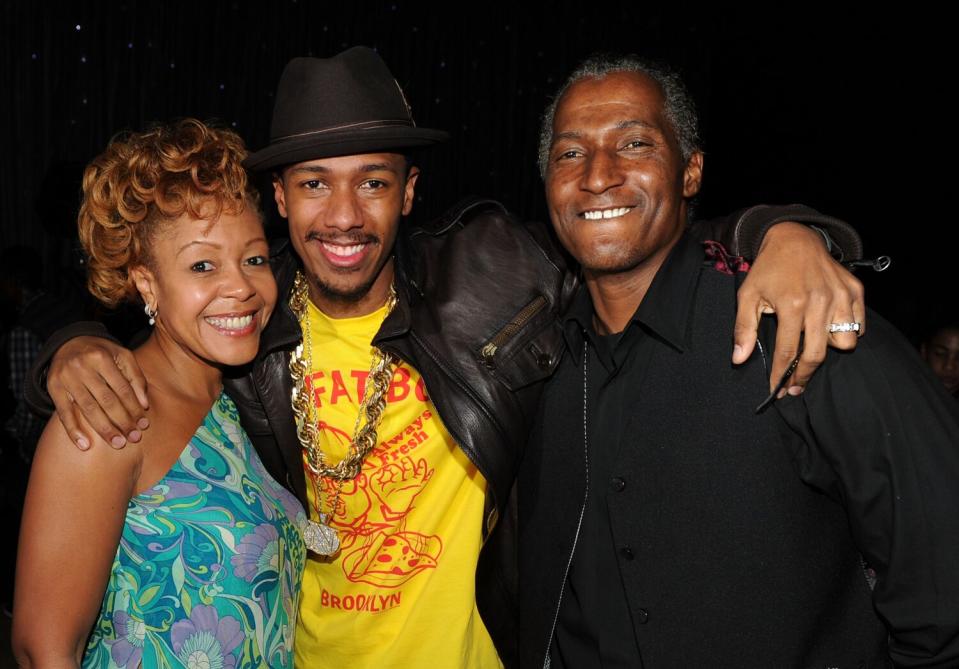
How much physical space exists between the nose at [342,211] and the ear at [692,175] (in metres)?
0.74

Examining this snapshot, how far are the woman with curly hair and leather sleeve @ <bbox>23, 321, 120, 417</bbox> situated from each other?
78 mm

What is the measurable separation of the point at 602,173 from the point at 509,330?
44 cm

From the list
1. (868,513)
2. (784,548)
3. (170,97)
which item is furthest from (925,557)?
(170,97)

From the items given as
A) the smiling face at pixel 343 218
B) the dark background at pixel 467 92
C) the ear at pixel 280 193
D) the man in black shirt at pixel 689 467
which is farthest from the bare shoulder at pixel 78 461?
the dark background at pixel 467 92

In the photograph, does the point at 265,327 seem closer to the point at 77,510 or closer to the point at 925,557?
the point at 77,510

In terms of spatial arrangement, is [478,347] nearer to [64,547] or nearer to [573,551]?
[573,551]

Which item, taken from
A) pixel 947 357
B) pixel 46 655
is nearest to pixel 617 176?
pixel 46 655

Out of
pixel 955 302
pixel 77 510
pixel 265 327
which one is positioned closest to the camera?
pixel 77 510

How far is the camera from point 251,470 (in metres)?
1.81

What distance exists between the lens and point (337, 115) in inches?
78.0

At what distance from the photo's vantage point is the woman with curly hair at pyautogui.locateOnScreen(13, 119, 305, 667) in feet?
4.93

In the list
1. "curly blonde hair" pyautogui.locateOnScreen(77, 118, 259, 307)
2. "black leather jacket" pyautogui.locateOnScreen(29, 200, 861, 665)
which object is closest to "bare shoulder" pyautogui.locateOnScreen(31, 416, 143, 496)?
"black leather jacket" pyautogui.locateOnScreen(29, 200, 861, 665)

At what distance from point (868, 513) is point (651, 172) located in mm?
777

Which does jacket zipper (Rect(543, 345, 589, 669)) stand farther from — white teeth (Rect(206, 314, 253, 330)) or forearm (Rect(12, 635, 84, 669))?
forearm (Rect(12, 635, 84, 669))
